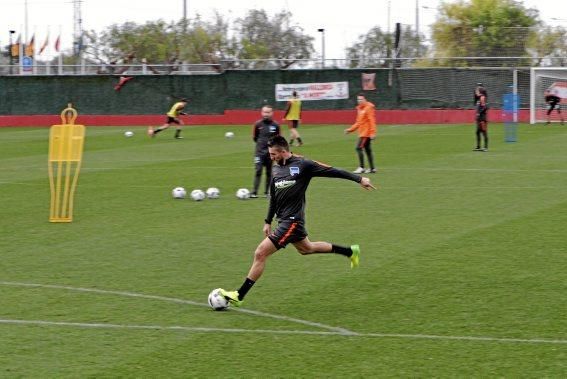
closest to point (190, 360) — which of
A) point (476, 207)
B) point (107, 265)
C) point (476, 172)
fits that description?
point (107, 265)

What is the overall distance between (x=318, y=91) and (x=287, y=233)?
3927 cm

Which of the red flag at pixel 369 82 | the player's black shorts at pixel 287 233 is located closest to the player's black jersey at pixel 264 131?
the player's black shorts at pixel 287 233

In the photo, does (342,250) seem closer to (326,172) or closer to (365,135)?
(326,172)

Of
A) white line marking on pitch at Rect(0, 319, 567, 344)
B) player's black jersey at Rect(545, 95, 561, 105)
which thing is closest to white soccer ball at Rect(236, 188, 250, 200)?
white line marking on pitch at Rect(0, 319, 567, 344)

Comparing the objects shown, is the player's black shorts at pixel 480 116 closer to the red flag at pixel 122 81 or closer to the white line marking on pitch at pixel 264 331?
the white line marking on pitch at pixel 264 331

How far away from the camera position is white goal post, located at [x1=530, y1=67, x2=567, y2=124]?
154 feet

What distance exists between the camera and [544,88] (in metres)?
47.8

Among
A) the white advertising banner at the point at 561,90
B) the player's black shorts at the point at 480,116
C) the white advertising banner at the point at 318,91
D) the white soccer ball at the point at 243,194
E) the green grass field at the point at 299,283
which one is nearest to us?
the green grass field at the point at 299,283

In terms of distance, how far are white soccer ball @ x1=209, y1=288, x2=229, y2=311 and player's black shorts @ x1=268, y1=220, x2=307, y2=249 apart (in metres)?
0.78

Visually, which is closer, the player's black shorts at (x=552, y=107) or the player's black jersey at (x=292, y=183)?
the player's black jersey at (x=292, y=183)

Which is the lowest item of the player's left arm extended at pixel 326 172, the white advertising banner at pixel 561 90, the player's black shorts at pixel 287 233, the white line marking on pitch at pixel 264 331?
the white line marking on pitch at pixel 264 331

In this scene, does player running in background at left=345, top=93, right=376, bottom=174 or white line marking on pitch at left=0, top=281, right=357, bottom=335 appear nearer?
white line marking on pitch at left=0, top=281, right=357, bottom=335

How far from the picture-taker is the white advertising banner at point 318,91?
49.6 metres

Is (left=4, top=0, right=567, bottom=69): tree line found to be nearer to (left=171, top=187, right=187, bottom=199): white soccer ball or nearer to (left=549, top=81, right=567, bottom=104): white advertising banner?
(left=549, top=81, right=567, bottom=104): white advertising banner
